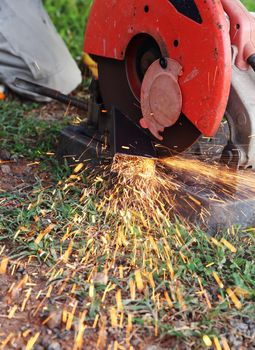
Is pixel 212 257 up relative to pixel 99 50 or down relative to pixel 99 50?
down

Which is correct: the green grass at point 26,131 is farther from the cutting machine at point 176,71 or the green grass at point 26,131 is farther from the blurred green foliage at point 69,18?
the blurred green foliage at point 69,18

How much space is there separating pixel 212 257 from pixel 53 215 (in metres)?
0.79

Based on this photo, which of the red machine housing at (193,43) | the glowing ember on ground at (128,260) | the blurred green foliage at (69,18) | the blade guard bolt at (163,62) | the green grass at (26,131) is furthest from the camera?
the blurred green foliage at (69,18)

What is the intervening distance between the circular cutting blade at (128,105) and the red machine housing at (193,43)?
10cm

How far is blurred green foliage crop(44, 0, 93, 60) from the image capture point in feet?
18.5

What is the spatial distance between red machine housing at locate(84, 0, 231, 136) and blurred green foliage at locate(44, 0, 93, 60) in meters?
2.54

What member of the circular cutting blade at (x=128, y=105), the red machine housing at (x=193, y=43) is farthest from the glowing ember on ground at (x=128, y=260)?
the red machine housing at (x=193, y=43)

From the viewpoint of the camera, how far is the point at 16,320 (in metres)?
2.33

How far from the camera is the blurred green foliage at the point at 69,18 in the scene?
222 inches

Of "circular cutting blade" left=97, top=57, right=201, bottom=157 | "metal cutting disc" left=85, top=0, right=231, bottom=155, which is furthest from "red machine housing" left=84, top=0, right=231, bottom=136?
"circular cutting blade" left=97, top=57, right=201, bottom=157

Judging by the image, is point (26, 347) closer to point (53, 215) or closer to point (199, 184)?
point (53, 215)

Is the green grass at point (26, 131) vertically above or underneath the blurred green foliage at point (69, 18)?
underneath

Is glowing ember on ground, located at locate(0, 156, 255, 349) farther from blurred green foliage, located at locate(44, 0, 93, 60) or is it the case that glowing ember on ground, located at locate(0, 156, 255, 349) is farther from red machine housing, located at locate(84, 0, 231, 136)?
blurred green foliage, located at locate(44, 0, 93, 60)

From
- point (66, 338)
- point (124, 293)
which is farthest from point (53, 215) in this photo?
point (66, 338)
